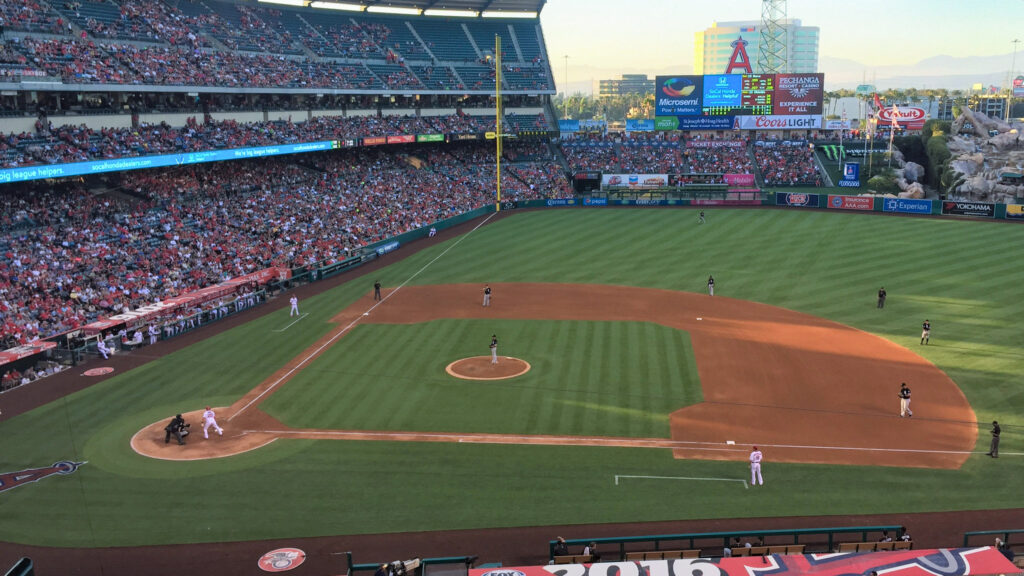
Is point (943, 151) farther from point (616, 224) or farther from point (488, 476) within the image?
point (488, 476)

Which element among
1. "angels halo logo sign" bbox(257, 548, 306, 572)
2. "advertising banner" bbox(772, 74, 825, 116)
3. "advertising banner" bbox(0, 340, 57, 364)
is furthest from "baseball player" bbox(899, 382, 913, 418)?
"advertising banner" bbox(772, 74, 825, 116)

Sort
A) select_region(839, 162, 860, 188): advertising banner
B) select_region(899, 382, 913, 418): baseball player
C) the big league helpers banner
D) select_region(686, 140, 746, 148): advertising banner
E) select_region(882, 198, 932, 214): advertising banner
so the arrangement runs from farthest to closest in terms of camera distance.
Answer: select_region(686, 140, 746, 148): advertising banner, select_region(839, 162, 860, 188): advertising banner, select_region(882, 198, 932, 214): advertising banner, select_region(899, 382, 913, 418): baseball player, the big league helpers banner

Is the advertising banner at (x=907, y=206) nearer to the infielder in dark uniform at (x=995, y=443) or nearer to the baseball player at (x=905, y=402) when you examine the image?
the baseball player at (x=905, y=402)

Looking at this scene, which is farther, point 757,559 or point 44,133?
point 44,133

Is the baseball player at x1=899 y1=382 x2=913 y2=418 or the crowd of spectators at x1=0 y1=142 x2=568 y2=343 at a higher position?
the crowd of spectators at x1=0 y1=142 x2=568 y2=343

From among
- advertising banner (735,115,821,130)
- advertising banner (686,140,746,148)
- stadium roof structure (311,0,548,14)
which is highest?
stadium roof structure (311,0,548,14)

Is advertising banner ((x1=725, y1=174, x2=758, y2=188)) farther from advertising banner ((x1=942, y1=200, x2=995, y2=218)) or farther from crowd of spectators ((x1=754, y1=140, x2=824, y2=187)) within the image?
advertising banner ((x1=942, y1=200, x2=995, y2=218))

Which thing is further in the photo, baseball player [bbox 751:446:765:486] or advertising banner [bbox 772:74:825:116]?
advertising banner [bbox 772:74:825:116]

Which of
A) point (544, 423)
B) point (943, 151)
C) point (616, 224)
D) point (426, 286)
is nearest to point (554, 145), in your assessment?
point (616, 224)
